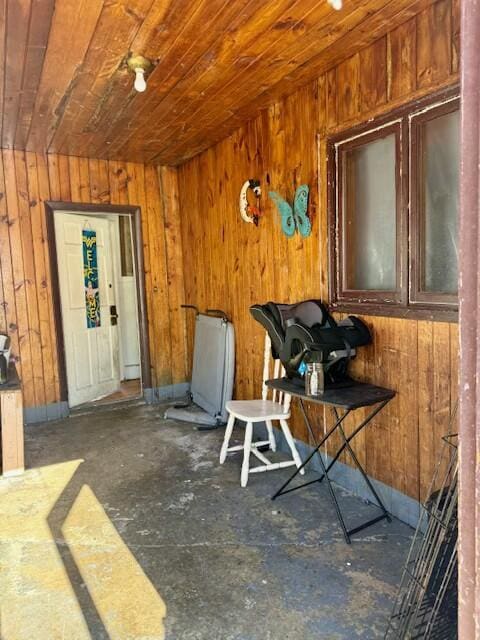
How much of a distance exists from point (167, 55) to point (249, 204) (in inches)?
53.6

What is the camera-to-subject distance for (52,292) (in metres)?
4.52

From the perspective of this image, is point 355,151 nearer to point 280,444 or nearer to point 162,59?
point 162,59

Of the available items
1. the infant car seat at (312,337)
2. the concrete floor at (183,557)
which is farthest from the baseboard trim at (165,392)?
the infant car seat at (312,337)

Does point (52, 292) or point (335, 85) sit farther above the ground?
point (335, 85)

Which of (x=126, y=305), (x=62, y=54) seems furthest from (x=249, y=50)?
(x=126, y=305)

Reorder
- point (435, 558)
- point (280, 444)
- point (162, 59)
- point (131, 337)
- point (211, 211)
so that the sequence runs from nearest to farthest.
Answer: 1. point (435, 558)
2. point (162, 59)
3. point (280, 444)
4. point (211, 211)
5. point (131, 337)

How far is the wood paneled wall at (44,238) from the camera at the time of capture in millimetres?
4281

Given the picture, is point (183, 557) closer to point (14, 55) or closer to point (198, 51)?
point (198, 51)

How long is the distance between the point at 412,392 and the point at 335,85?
6.07ft

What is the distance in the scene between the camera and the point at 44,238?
4.44 metres

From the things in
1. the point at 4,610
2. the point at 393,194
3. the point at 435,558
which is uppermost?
the point at 393,194

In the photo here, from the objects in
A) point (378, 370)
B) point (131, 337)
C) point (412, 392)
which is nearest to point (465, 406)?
point (412, 392)

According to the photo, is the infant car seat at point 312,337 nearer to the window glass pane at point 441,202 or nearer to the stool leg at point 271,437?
the window glass pane at point 441,202

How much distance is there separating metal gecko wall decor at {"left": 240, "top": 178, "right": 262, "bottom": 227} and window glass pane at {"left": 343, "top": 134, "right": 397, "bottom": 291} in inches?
37.9
